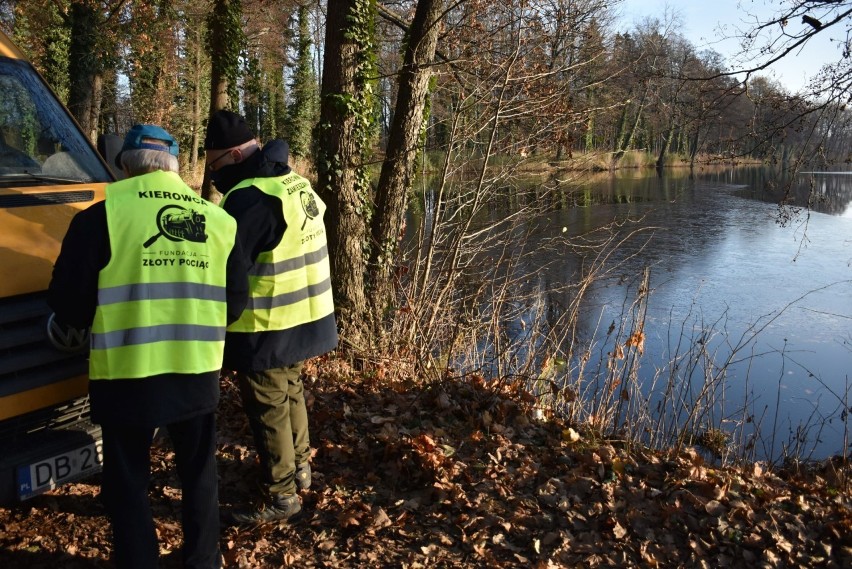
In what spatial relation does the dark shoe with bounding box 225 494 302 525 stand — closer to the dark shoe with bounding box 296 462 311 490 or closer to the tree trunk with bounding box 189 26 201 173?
the dark shoe with bounding box 296 462 311 490

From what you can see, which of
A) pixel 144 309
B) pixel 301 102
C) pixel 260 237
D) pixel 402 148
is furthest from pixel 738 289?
pixel 301 102

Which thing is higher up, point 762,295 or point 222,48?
point 222,48

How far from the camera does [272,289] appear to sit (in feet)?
12.5

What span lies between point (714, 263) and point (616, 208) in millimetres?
8223

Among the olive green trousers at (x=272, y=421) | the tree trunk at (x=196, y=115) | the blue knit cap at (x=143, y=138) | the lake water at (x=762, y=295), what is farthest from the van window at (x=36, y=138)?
the tree trunk at (x=196, y=115)

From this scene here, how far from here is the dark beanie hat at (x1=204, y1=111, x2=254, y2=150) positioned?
386 centimetres

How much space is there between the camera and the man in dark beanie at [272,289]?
377 centimetres

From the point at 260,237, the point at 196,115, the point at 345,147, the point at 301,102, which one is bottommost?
the point at 260,237

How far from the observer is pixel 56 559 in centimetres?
358

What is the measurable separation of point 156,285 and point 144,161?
0.60 meters

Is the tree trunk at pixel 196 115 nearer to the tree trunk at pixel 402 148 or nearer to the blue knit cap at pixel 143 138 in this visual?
the tree trunk at pixel 402 148

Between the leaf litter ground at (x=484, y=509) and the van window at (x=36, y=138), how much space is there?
1.84 metres

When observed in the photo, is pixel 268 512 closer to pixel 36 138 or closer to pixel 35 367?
pixel 35 367

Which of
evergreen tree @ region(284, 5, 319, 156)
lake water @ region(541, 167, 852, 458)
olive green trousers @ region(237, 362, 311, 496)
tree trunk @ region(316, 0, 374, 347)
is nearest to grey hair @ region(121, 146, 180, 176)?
olive green trousers @ region(237, 362, 311, 496)
